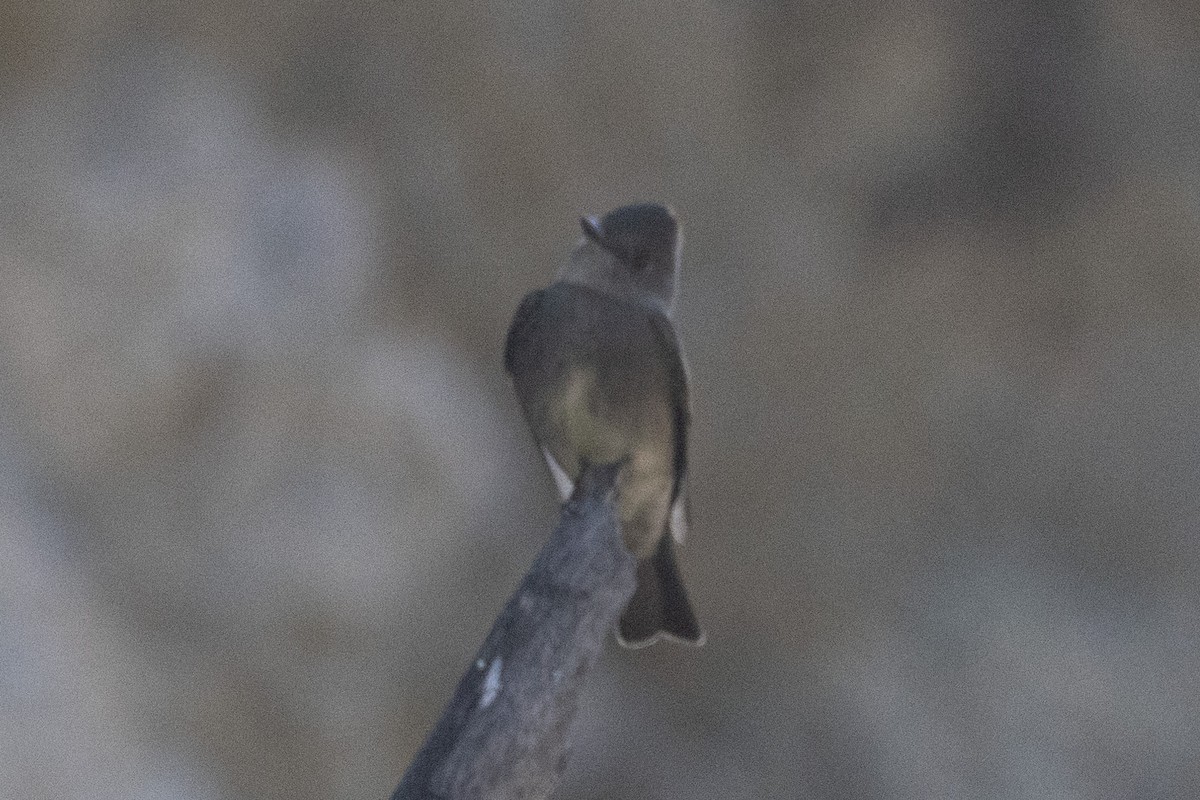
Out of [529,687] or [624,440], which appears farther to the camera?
[624,440]

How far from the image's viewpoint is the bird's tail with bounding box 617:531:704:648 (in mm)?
4664

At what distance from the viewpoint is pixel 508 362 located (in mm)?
4543

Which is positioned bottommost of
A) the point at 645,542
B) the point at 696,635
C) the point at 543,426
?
the point at 696,635

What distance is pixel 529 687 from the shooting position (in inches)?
88.4

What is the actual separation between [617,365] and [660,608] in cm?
105

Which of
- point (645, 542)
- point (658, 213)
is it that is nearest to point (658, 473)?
point (645, 542)

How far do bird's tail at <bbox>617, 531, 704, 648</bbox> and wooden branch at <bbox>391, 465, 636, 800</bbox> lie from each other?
1.91 meters

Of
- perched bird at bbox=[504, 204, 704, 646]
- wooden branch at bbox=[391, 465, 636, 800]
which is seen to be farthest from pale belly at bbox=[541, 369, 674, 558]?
wooden branch at bbox=[391, 465, 636, 800]

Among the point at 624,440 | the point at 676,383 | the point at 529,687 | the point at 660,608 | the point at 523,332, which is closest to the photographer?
the point at 529,687

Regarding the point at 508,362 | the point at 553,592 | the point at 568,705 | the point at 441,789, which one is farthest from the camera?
the point at 508,362

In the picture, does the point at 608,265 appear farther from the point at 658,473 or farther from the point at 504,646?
the point at 504,646

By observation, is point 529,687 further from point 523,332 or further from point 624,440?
point 523,332

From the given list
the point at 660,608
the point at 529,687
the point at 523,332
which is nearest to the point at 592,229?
the point at 523,332

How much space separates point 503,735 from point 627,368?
85.3 inches
